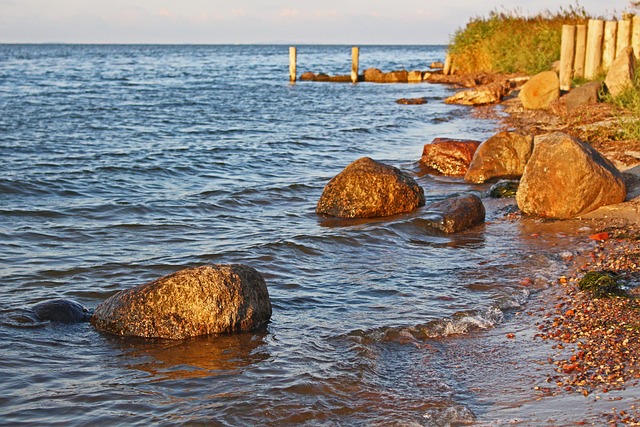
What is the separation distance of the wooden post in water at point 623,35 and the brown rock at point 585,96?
8.54ft

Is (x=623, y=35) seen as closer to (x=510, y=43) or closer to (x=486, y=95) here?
(x=486, y=95)

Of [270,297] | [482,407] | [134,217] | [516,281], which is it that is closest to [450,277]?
[516,281]

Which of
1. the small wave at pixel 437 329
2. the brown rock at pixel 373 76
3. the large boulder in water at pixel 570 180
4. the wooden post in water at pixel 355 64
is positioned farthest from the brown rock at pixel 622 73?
the brown rock at pixel 373 76

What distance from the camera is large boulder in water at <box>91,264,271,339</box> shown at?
22.5 feet

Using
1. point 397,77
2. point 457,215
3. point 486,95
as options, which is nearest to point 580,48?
point 486,95

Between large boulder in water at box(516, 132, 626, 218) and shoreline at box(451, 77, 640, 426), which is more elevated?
large boulder in water at box(516, 132, 626, 218)

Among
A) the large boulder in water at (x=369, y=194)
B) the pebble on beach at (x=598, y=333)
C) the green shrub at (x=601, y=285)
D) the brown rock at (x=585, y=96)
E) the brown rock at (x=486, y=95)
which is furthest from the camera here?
the brown rock at (x=486, y=95)

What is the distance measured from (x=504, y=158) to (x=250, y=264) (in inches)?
262

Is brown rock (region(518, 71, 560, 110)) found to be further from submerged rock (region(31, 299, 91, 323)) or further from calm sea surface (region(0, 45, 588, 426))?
submerged rock (region(31, 299, 91, 323))

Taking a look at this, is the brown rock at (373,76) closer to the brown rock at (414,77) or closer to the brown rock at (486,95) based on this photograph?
the brown rock at (414,77)

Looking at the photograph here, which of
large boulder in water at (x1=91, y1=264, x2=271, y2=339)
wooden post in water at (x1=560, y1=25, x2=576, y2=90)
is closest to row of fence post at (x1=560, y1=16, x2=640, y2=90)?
wooden post in water at (x1=560, y1=25, x2=576, y2=90)

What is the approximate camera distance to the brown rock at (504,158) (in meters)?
14.0

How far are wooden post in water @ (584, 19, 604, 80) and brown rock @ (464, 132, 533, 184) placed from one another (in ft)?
30.5

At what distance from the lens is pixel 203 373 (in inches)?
239
